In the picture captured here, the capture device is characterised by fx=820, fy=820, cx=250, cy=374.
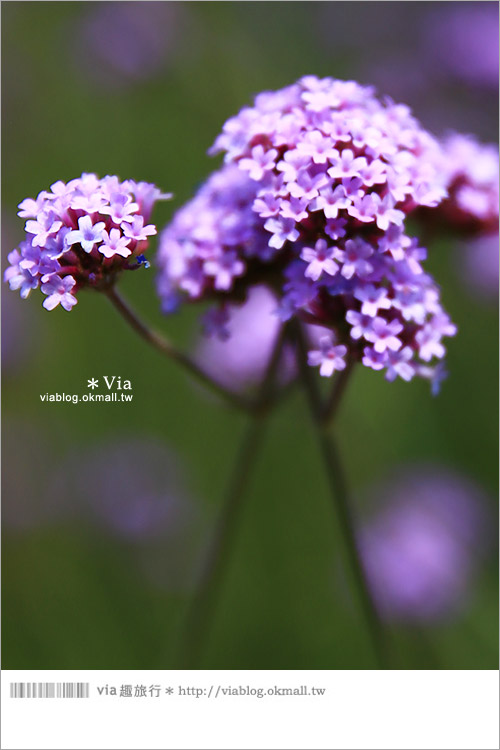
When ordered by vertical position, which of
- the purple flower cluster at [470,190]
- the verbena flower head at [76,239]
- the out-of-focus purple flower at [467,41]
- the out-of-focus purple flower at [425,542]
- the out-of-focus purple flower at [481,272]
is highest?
the out-of-focus purple flower at [467,41]

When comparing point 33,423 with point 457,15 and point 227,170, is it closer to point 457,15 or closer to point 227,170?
point 227,170

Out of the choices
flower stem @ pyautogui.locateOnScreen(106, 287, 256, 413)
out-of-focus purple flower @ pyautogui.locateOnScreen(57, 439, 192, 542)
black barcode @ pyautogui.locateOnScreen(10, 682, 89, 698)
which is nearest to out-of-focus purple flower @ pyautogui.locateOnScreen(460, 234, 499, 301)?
out-of-focus purple flower @ pyautogui.locateOnScreen(57, 439, 192, 542)

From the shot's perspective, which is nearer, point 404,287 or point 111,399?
point 404,287

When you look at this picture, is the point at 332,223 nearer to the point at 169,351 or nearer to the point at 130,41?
the point at 169,351

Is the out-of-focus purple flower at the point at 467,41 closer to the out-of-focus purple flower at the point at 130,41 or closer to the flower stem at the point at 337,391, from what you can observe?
the out-of-focus purple flower at the point at 130,41

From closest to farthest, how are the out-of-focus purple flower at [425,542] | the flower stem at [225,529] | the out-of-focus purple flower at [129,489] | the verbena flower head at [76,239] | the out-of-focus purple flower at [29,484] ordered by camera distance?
the verbena flower head at [76,239]
the flower stem at [225,529]
the out-of-focus purple flower at [425,542]
the out-of-focus purple flower at [29,484]
the out-of-focus purple flower at [129,489]

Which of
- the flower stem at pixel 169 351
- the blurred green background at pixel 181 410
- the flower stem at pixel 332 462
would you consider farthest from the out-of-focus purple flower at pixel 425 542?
the flower stem at pixel 169 351

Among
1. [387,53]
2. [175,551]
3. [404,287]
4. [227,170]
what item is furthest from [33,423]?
[387,53]
